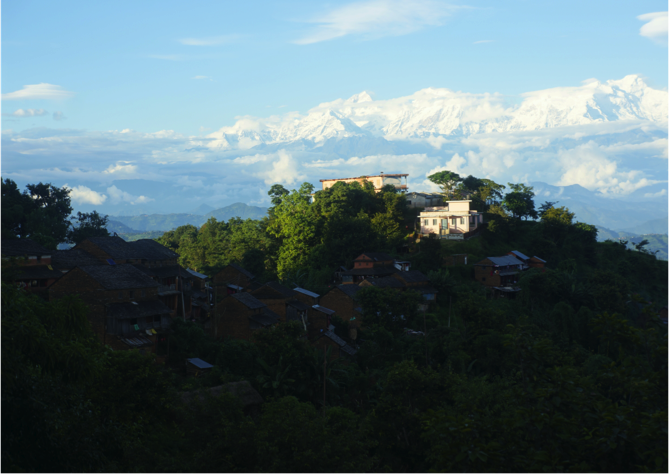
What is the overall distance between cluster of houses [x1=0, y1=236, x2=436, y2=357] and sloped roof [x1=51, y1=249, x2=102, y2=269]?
0.08m

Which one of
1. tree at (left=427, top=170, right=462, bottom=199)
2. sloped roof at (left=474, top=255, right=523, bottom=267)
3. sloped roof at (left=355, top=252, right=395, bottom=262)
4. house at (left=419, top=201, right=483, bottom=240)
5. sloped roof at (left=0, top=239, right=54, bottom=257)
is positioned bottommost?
sloped roof at (left=474, top=255, right=523, bottom=267)

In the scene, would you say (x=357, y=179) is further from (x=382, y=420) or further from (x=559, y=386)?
(x=559, y=386)

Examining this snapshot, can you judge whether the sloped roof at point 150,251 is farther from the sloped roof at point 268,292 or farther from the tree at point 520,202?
the tree at point 520,202

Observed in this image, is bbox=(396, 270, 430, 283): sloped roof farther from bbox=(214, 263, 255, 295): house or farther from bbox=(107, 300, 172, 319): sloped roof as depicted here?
bbox=(107, 300, 172, 319): sloped roof

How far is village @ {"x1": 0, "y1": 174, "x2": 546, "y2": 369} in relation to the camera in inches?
1442

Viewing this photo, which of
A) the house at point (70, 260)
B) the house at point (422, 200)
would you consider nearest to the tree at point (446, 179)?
the house at point (422, 200)

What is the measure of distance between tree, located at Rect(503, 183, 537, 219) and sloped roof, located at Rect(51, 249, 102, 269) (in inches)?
2910

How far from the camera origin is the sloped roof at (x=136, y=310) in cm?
3625

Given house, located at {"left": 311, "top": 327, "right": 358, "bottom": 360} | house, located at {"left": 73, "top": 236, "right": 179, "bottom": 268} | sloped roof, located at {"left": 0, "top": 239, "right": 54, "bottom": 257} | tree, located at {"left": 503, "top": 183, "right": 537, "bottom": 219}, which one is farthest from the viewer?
tree, located at {"left": 503, "top": 183, "right": 537, "bottom": 219}

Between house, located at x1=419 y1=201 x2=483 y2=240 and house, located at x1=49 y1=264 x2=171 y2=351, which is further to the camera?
house, located at x1=419 y1=201 x2=483 y2=240

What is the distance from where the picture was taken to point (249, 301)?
46844 millimetres

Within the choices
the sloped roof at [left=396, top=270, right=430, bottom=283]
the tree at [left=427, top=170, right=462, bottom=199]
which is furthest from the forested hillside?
the tree at [left=427, top=170, right=462, bottom=199]

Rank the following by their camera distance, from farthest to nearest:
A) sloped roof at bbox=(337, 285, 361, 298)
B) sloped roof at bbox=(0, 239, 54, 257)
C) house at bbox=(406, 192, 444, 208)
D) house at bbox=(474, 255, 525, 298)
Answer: house at bbox=(406, 192, 444, 208) → house at bbox=(474, 255, 525, 298) → sloped roof at bbox=(337, 285, 361, 298) → sloped roof at bbox=(0, 239, 54, 257)

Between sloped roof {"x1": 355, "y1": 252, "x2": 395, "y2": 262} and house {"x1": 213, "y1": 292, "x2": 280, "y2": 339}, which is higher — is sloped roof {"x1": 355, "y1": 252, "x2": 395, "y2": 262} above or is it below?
above
